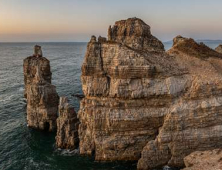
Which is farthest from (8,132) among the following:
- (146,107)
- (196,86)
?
(196,86)

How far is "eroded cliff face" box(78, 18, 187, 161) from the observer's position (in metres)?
36.5

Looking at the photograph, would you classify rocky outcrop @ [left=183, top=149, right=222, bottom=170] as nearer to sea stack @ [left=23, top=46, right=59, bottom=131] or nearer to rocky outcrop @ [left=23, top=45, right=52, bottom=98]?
sea stack @ [left=23, top=46, right=59, bottom=131]

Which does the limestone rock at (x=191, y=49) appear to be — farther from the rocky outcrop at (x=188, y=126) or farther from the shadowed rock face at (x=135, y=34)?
the rocky outcrop at (x=188, y=126)

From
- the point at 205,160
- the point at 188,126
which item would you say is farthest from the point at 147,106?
the point at 205,160

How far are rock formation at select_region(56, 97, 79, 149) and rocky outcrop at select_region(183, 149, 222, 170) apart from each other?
1977 centimetres

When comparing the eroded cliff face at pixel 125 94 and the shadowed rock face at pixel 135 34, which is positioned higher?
the shadowed rock face at pixel 135 34

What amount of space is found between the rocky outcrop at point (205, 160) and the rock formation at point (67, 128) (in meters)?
19.8

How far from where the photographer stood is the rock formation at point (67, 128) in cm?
4281

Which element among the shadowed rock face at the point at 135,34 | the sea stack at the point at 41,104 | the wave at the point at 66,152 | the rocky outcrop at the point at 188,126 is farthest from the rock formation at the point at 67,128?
the shadowed rock face at the point at 135,34

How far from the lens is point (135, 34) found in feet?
162

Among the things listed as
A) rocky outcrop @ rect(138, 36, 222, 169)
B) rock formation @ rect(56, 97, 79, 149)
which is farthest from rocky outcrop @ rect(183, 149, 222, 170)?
rock formation @ rect(56, 97, 79, 149)

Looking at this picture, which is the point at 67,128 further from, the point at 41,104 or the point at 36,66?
the point at 36,66

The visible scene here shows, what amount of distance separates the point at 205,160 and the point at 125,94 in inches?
565

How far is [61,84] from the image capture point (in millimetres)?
93875
